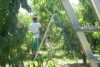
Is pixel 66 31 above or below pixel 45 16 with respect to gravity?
below

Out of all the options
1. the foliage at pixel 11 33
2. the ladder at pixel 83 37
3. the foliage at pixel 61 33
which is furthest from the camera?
the foliage at pixel 61 33

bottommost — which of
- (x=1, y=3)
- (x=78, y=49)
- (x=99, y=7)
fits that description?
(x=78, y=49)

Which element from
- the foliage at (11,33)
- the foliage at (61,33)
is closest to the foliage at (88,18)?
the foliage at (61,33)

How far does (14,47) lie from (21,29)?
8.4 inches

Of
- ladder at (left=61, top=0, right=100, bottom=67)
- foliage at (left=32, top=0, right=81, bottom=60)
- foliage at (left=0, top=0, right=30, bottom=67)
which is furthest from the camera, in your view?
foliage at (left=32, top=0, right=81, bottom=60)

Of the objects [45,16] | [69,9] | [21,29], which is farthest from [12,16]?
[45,16]

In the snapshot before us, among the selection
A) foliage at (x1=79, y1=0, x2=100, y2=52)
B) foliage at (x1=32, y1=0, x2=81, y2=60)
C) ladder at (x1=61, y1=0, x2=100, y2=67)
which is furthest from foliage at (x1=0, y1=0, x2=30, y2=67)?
foliage at (x1=79, y1=0, x2=100, y2=52)

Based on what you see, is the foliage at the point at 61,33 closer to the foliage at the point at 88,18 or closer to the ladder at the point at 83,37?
the foliage at the point at 88,18

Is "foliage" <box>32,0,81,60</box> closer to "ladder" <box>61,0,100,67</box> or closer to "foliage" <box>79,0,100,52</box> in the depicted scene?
"foliage" <box>79,0,100,52</box>

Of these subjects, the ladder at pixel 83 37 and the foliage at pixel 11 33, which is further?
the foliage at pixel 11 33

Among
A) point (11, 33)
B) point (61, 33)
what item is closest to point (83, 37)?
point (11, 33)

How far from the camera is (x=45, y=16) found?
11406mm

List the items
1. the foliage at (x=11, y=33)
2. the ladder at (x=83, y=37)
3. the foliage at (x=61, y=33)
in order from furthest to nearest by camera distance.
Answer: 1. the foliage at (x=61, y=33)
2. the foliage at (x=11, y=33)
3. the ladder at (x=83, y=37)

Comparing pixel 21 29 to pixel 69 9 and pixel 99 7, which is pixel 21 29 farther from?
pixel 99 7
